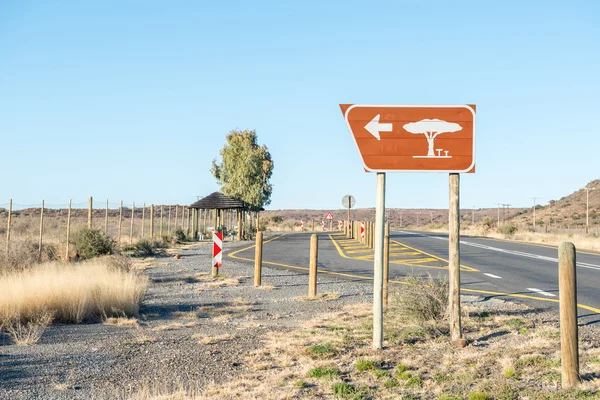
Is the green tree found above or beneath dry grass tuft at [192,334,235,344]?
above

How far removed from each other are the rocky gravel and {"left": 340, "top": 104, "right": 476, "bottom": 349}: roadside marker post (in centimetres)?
229

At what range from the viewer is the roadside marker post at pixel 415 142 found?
8219 mm

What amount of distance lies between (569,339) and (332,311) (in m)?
5.92

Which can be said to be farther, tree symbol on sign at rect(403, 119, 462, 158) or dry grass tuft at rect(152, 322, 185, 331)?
dry grass tuft at rect(152, 322, 185, 331)

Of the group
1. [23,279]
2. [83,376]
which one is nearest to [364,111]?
[83,376]

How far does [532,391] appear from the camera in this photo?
6020mm

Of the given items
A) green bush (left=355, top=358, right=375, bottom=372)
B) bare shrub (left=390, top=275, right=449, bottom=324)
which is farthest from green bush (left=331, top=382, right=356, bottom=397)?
bare shrub (left=390, top=275, right=449, bottom=324)

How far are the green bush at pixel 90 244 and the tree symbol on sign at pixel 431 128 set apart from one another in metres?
17.2

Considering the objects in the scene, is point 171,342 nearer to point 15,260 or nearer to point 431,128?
point 431,128

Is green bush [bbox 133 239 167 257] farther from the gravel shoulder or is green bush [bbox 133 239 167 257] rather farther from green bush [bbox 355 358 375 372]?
green bush [bbox 355 358 375 372]

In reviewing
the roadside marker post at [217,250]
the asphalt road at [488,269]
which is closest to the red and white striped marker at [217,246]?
the roadside marker post at [217,250]

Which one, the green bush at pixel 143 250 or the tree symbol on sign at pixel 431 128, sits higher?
the tree symbol on sign at pixel 431 128

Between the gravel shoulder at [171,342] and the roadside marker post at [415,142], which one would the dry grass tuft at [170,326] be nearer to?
the gravel shoulder at [171,342]

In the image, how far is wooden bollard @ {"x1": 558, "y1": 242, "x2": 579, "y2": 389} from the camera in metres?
6.05
